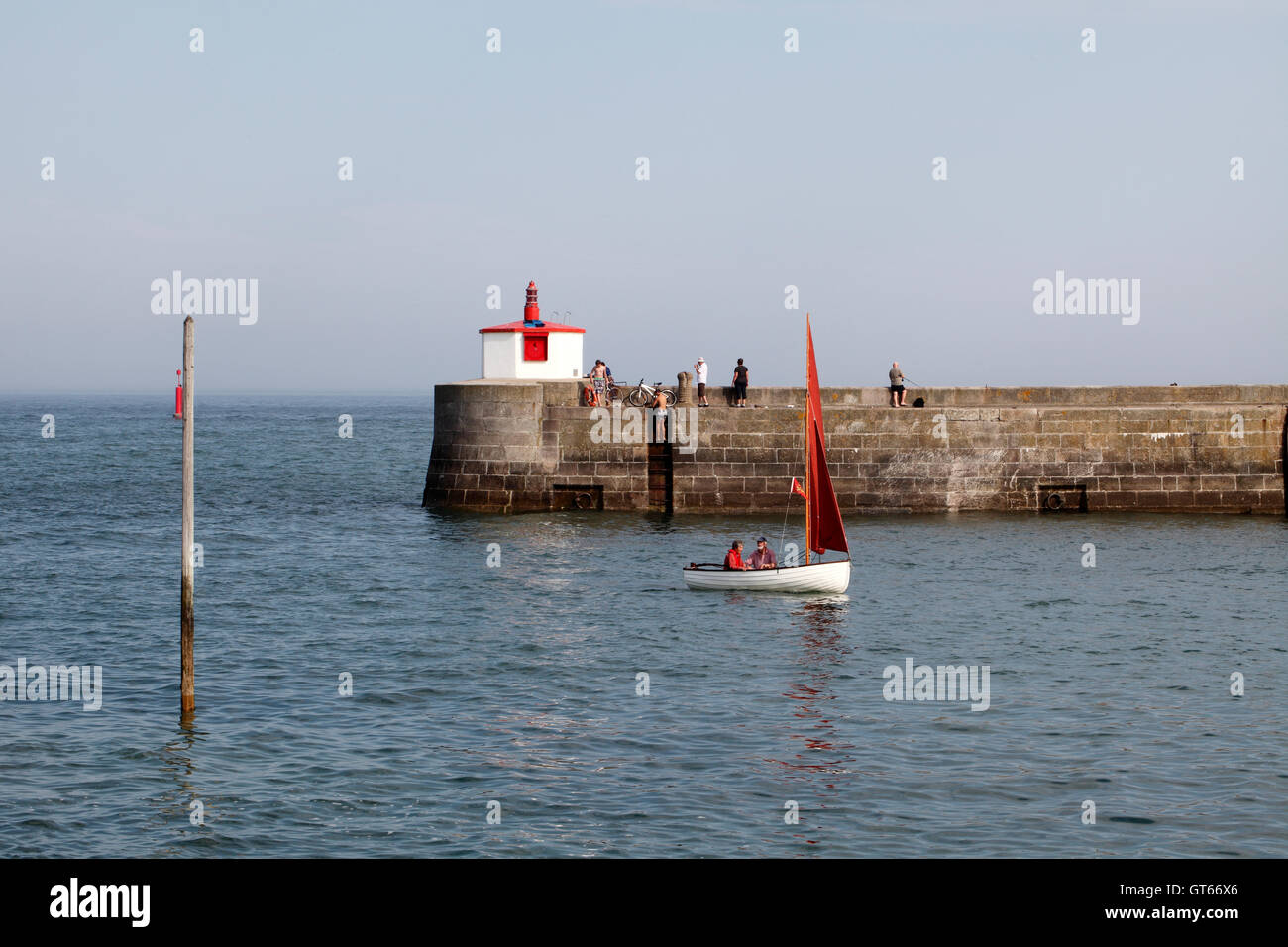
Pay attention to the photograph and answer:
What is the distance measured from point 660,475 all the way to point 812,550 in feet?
38.9

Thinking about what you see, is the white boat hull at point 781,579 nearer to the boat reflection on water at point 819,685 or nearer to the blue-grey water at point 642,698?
the boat reflection on water at point 819,685

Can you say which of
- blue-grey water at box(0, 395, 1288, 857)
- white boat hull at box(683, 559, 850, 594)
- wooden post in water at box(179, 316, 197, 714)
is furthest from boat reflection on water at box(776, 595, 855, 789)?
wooden post in water at box(179, 316, 197, 714)

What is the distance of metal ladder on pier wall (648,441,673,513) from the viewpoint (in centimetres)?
4069

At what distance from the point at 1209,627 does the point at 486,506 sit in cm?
2212

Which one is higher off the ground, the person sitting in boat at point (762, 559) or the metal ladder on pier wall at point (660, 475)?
the metal ladder on pier wall at point (660, 475)

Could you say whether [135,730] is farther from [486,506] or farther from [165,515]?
[165,515]

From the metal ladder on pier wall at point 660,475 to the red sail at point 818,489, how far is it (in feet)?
38.1

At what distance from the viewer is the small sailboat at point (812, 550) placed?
1093 inches

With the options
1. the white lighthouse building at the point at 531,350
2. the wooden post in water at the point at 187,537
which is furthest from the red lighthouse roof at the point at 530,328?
the wooden post in water at the point at 187,537

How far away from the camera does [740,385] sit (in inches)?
1602

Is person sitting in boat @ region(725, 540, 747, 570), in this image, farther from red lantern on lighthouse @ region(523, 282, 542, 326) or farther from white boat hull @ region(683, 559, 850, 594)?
red lantern on lighthouse @ region(523, 282, 542, 326)

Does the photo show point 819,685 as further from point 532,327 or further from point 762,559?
point 532,327

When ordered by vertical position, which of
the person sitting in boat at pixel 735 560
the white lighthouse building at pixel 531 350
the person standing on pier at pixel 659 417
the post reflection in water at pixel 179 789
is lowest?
the post reflection in water at pixel 179 789
